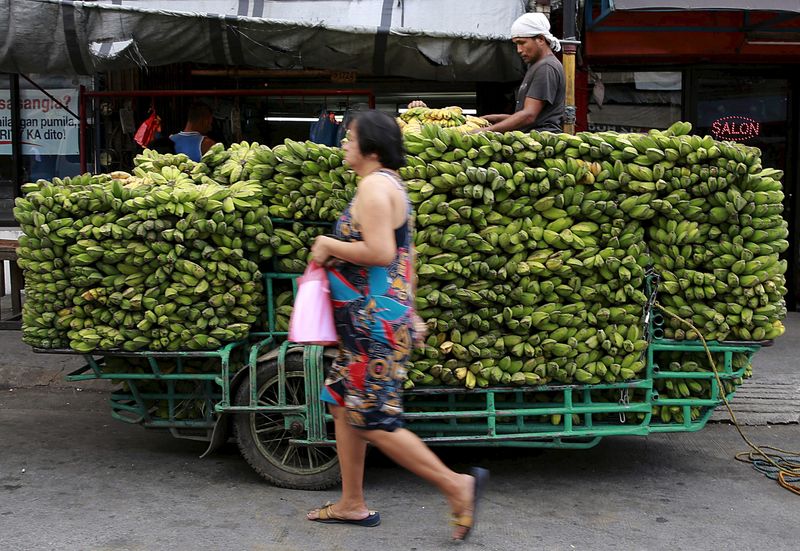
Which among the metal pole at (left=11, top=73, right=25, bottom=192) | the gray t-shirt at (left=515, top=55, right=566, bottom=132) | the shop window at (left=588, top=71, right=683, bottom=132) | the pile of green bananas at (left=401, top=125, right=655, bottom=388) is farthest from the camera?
the metal pole at (left=11, top=73, right=25, bottom=192)

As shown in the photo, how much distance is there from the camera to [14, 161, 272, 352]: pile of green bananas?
4.39 metres

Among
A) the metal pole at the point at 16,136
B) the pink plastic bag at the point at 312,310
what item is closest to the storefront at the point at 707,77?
the pink plastic bag at the point at 312,310

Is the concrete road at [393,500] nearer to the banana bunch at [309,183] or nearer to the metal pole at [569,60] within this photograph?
the banana bunch at [309,183]

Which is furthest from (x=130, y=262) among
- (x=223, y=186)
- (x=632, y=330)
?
(x=632, y=330)

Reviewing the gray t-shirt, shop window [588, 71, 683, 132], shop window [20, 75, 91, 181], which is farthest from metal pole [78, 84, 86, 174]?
shop window [588, 71, 683, 132]

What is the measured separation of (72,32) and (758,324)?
527cm

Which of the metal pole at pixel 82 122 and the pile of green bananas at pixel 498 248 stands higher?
the metal pole at pixel 82 122

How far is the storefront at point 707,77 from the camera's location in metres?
7.98

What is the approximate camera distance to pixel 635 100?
8805mm

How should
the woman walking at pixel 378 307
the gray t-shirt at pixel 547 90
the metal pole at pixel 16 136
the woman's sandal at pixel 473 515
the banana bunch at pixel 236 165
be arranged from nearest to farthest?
the woman walking at pixel 378 307 → the woman's sandal at pixel 473 515 → the banana bunch at pixel 236 165 → the gray t-shirt at pixel 547 90 → the metal pole at pixel 16 136

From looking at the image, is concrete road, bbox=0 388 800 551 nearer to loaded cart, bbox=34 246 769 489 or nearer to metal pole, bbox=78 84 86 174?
loaded cart, bbox=34 246 769 489

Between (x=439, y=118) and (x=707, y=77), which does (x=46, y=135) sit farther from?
(x=707, y=77)

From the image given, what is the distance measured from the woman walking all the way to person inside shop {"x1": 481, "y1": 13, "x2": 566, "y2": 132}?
1566 millimetres

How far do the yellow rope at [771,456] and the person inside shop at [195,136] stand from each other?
4.19 m
